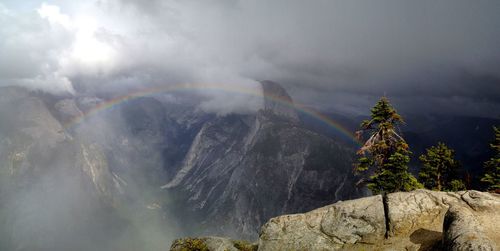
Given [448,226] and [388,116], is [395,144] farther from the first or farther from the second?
[448,226]

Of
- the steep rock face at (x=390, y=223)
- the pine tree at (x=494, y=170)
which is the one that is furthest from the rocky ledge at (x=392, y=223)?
the pine tree at (x=494, y=170)

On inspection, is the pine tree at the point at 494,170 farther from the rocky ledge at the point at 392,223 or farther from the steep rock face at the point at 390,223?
the rocky ledge at the point at 392,223

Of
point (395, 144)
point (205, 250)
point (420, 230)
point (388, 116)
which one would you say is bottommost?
point (205, 250)

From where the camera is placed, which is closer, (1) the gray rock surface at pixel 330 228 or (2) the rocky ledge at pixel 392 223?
(2) the rocky ledge at pixel 392 223

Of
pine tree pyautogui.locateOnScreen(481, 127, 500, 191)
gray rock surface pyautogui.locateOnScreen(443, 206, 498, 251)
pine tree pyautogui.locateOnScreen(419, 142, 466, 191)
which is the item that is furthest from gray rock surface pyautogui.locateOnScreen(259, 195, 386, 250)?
pine tree pyautogui.locateOnScreen(419, 142, 466, 191)

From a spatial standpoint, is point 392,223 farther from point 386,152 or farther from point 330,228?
point 386,152

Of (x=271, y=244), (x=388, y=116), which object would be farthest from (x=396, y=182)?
(x=271, y=244)

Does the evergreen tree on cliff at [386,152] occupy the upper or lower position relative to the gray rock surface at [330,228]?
upper

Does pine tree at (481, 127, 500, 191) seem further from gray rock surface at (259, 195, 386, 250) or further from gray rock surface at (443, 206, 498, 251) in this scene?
gray rock surface at (443, 206, 498, 251)

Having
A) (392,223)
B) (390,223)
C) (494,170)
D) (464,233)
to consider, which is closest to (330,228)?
(390,223)
